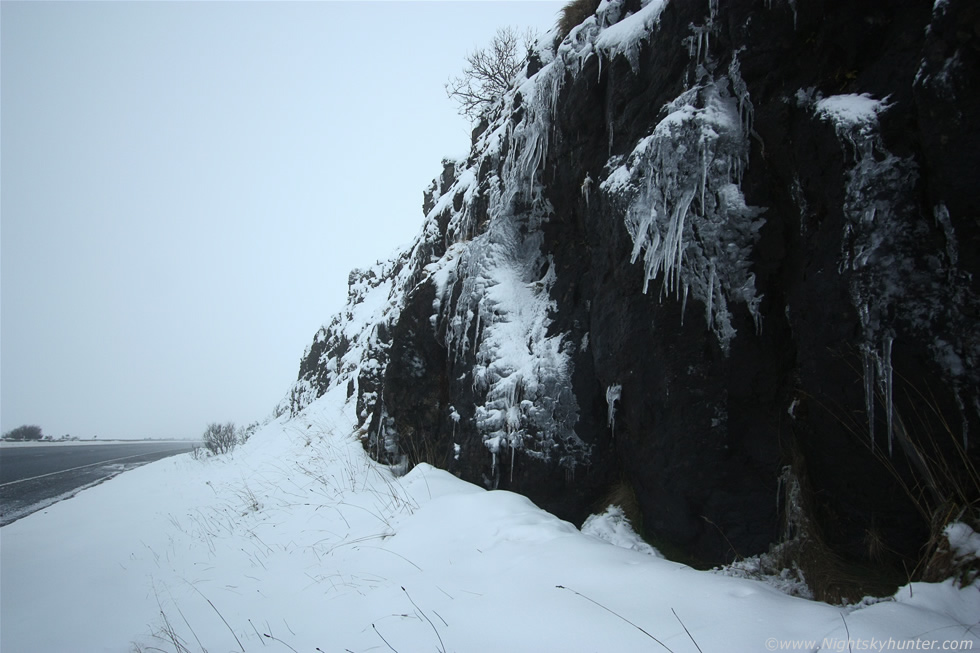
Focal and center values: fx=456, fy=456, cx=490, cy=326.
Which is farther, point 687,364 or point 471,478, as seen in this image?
point 471,478

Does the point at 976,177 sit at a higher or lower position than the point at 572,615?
higher

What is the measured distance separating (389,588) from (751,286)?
3308 millimetres

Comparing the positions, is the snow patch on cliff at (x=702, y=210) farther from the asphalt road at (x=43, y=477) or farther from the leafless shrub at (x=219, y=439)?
the leafless shrub at (x=219, y=439)

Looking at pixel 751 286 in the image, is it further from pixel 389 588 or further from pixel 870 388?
pixel 389 588

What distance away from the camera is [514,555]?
3029 millimetres

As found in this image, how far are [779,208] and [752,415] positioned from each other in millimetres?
1477

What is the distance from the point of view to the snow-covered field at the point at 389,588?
1959 mm

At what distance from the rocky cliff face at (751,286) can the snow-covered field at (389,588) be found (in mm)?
627

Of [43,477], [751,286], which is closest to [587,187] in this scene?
[751,286]

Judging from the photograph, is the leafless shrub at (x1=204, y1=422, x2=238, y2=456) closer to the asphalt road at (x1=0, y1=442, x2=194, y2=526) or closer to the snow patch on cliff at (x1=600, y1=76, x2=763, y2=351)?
the asphalt road at (x1=0, y1=442, x2=194, y2=526)

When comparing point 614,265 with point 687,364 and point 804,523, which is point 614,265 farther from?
point 804,523

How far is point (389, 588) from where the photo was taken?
124 inches

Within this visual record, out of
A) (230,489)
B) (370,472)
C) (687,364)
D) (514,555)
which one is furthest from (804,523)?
(230,489)

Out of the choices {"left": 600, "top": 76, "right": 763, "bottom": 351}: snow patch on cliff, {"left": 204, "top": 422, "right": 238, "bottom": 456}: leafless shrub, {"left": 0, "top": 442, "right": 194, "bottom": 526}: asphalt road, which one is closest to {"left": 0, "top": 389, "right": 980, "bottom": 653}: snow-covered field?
{"left": 600, "top": 76, "right": 763, "bottom": 351}: snow patch on cliff
